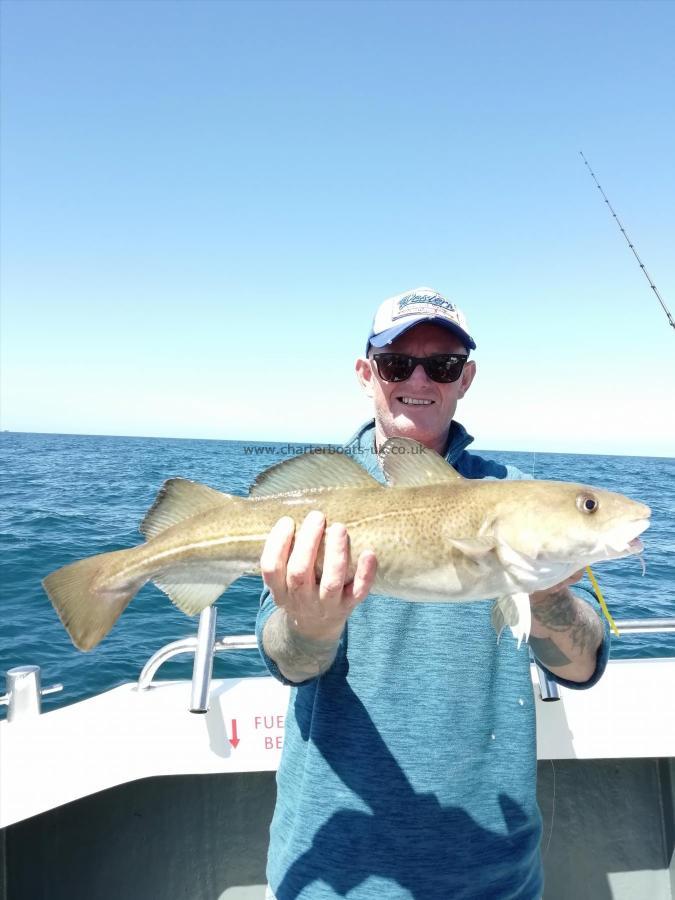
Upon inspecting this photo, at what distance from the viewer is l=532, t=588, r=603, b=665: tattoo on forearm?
8.75 feet

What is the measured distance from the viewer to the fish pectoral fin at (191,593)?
9.30 feet

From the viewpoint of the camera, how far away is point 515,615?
2.47m

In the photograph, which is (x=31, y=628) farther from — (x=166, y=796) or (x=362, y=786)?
(x=362, y=786)

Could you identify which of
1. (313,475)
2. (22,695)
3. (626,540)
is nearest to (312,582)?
(313,475)

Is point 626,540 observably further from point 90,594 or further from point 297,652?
point 90,594

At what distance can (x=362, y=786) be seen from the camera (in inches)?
102

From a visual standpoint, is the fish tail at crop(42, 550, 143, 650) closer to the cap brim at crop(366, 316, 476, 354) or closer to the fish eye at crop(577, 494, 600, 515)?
the cap brim at crop(366, 316, 476, 354)

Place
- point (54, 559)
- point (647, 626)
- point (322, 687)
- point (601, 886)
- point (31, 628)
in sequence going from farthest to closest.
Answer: point (54, 559) → point (31, 628) → point (601, 886) → point (647, 626) → point (322, 687)

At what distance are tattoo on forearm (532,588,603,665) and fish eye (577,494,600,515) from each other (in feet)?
1.31

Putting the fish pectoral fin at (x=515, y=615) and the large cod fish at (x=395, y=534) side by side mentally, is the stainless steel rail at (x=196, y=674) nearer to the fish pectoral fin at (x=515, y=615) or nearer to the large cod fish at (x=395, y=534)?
the large cod fish at (x=395, y=534)

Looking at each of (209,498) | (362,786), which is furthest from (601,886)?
(209,498)

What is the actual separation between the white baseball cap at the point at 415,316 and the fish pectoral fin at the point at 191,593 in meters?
1.69

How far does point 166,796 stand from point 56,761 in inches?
55.8

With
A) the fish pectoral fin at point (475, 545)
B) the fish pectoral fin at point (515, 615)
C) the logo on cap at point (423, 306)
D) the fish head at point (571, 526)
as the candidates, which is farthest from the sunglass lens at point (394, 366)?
the fish pectoral fin at point (515, 615)
